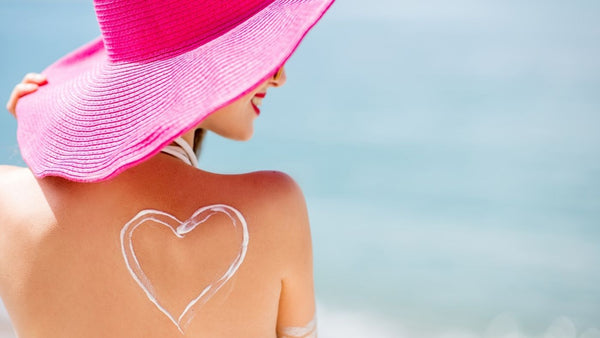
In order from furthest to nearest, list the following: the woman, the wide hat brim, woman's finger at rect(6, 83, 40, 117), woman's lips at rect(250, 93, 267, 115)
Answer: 1. woman's finger at rect(6, 83, 40, 117)
2. woman's lips at rect(250, 93, 267, 115)
3. the woman
4. the wide hat brim

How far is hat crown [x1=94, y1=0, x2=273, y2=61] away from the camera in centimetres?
124

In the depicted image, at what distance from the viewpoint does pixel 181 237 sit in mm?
1234

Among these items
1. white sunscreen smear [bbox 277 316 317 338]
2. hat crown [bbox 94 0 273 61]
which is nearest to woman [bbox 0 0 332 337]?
hat crown [bbox 94 0 273 61]

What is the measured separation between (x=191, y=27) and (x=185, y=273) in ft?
1.52

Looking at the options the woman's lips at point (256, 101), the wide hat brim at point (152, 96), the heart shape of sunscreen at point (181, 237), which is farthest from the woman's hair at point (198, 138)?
the heart shape of sunscreen at point (181, 237)

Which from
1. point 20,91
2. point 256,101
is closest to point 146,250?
point 256,101

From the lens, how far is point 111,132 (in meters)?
1.18

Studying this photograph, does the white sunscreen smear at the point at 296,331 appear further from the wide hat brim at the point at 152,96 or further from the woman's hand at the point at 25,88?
the woman's hand at the point at 25,88

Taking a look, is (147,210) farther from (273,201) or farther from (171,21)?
(171,21)

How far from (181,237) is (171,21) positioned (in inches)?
15.8

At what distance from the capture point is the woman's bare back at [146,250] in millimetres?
1236

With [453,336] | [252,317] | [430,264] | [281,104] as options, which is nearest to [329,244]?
[430,264]

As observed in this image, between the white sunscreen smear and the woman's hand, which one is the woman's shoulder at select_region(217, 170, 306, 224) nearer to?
the white sunscreen smear

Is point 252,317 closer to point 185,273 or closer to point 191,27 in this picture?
point 185,273
